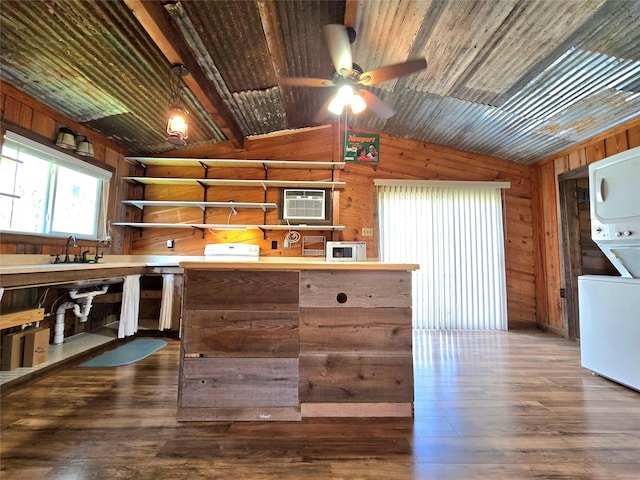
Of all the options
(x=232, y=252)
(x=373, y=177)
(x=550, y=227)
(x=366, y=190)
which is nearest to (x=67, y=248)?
(x=232, y=252)

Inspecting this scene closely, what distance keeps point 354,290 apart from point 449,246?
2856mm

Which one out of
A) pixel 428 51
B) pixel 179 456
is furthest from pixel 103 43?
pixel 179 456

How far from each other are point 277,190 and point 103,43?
2.28 m

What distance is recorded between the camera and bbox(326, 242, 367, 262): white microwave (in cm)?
308

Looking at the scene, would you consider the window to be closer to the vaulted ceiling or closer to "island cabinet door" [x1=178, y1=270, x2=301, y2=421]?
the vaulted ceiling

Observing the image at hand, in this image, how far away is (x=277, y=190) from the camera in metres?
3.95

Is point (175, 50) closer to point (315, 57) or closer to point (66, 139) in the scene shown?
point (315, 57)

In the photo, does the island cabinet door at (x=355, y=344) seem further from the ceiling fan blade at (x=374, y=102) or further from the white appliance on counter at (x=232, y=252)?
the white appliance on counter at (x=232, y=252)

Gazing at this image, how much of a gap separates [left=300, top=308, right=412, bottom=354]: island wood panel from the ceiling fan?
1.71 metres

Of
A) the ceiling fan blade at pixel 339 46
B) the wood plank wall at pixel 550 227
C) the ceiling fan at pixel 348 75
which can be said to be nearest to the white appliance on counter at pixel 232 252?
the ceiling fan at pixel 348 75

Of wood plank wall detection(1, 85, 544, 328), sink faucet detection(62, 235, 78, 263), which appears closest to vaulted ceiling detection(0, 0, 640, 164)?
wood plank wall detection(1, 85, 544, 328)

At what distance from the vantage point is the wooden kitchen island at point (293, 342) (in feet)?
Result: 5.37

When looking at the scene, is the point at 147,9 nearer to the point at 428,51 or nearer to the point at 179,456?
the point at 428,51

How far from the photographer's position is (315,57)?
2.56 meters
